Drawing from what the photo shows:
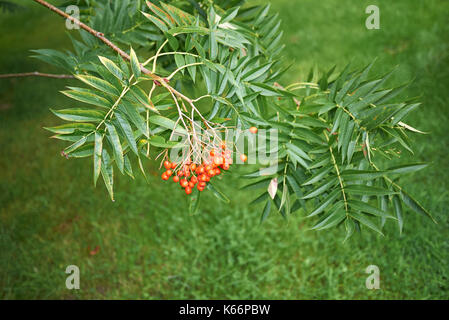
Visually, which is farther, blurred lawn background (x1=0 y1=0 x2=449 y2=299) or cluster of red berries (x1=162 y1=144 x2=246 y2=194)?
blurred lawn background (x1=0 y1=0 x2=449 y2=299)

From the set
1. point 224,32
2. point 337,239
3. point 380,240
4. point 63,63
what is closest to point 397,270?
point 380,240

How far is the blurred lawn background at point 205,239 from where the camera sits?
2.66 meters

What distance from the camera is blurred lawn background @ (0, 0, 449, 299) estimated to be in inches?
105

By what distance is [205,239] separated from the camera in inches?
119

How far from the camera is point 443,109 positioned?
3584 millimetres

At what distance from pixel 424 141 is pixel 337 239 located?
133cm

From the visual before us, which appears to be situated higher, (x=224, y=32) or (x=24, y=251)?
(x=224, y=32)

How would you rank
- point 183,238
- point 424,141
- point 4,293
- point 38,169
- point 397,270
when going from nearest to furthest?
point 397,270 → point 4,293 → point 183,238 → point 424,141 → point 38,169

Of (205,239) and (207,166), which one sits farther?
(205,239)

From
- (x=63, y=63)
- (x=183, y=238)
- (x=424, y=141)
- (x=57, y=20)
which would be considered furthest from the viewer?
(x=57, y=20)

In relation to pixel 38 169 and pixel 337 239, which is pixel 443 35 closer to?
pixel 337 239

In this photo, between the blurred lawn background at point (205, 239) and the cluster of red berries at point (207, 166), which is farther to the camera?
the blurred lawn background at point (205, 239)

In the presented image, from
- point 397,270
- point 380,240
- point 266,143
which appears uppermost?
point 266,143

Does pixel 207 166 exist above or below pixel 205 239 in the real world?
above
